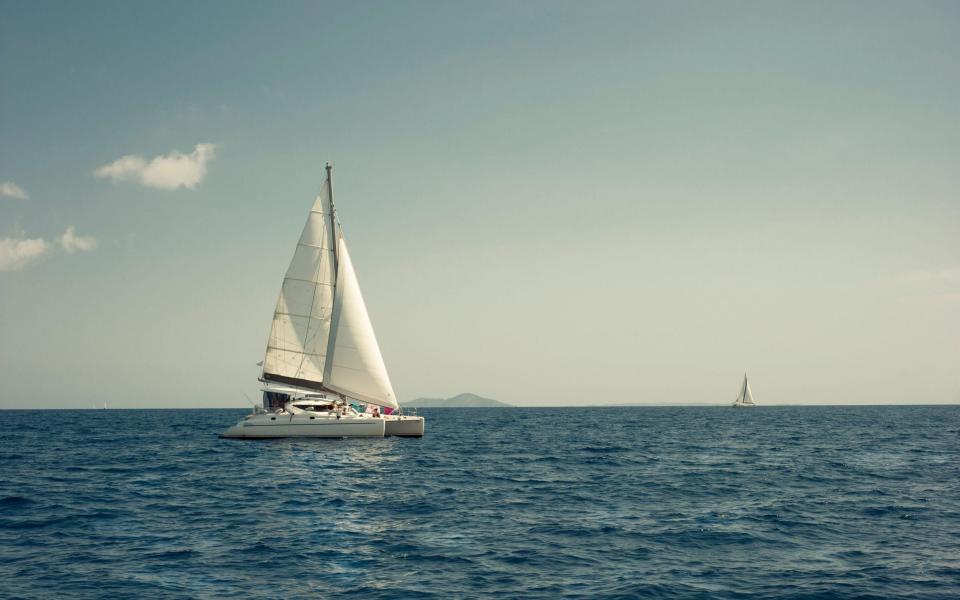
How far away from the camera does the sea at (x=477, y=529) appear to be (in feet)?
47.2

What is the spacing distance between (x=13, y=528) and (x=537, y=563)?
15907 mm

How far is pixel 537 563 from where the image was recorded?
15.9 metres

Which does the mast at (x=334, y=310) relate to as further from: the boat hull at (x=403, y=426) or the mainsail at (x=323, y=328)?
the boat hull at (x=403, y=426)

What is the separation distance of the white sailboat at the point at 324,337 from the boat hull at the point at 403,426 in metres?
0.08

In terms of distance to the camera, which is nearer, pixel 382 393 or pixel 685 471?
pixel 685 471

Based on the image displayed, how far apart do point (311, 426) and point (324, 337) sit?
6.85 m

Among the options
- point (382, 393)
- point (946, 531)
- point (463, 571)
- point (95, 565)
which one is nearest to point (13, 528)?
point (95, 565)

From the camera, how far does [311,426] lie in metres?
46.8

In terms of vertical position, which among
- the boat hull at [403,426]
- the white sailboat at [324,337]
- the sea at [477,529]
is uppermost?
the white sailboat at [324,337]

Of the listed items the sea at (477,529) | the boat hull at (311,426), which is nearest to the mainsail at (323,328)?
the boat hull at (311,426)

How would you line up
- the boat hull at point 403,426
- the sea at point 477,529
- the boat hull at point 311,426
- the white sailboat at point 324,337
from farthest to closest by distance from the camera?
the boat hull at point 403,426
the white sailboat at point 324,337
the boat hull at point 311,426
the sea at point 477,529

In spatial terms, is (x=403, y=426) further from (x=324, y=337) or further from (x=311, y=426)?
(x=324, y=337)

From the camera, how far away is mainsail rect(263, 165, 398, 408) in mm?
49250

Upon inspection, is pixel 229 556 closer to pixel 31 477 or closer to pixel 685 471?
pixel 31 477
